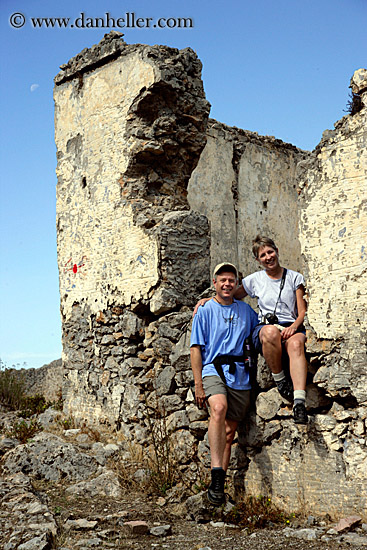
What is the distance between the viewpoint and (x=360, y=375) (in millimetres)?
4500

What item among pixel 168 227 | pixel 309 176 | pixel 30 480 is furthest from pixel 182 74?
pixel 30 480

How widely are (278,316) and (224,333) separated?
46cm

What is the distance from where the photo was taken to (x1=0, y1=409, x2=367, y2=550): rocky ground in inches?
167

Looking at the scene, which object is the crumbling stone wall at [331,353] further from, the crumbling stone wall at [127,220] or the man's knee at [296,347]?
the crumbling stone wall at [127,220]

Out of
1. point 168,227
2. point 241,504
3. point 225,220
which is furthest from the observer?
point 225,220

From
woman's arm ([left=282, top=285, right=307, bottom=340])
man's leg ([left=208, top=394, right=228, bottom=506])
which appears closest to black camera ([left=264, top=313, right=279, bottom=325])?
woman's arm ([left=282, top=285, right=307, bottom=340])

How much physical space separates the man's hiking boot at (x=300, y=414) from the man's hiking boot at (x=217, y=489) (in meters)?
0.72

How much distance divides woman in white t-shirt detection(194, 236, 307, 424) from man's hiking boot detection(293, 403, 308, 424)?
0.53 ft

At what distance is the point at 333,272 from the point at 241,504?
6.30 feet

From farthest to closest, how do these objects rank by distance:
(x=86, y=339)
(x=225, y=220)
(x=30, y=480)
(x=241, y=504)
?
(x=225, y=220)
(x=86, y=339)
(x=30, y=480)
(x=241, y=504)

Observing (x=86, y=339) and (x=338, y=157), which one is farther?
(x=86, y=339)

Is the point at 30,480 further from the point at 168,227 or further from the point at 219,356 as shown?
the point at 168,227

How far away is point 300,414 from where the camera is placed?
4.51 metres

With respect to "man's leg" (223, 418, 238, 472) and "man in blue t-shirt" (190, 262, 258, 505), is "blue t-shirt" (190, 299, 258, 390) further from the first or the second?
"man's leg" (223, 418, 238, 472)
